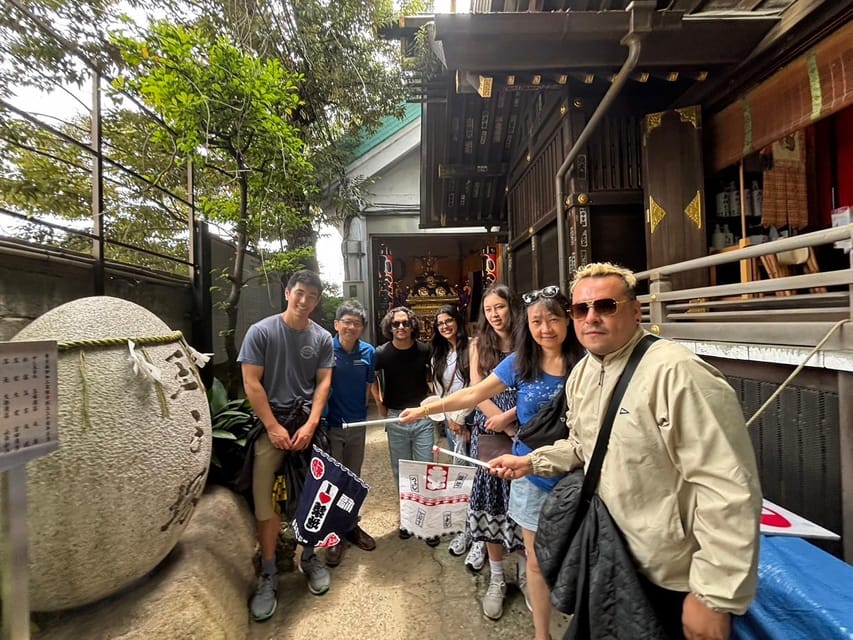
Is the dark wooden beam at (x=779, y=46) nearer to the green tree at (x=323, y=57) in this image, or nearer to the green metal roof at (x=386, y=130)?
the green tree at (x=323, y=57)

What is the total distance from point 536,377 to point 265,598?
239 cm

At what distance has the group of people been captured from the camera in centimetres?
112

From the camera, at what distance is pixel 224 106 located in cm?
317

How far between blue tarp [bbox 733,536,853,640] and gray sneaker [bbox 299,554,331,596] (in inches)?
98.6

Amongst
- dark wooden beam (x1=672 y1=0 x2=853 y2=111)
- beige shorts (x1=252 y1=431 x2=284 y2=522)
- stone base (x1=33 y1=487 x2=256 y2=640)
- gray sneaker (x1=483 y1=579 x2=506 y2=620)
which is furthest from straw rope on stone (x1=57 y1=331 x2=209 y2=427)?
dark wooden beam (x1=672 y1=0 x2=853 y2=111)

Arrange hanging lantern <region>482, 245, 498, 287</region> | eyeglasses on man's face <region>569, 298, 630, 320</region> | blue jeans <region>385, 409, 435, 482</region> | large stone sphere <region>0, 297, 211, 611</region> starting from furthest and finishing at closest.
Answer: hanging lantern <region>482, 245, 498, 287</region>, blue jeans <region>385, 409, 435, 482</region>, large stone sphere <region>0, 297, 211, 611</region>, eyeglasses on man's face <region>569, 298, 630, 320</region>

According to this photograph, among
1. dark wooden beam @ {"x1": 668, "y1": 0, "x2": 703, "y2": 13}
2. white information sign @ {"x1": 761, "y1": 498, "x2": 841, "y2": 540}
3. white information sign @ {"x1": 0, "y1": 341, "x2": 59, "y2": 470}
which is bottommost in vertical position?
white information sign @ {"x1": 761, "y1": 498, "x2": 841, "y2": 540}

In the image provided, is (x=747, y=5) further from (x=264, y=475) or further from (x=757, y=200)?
(x=264, y=475)

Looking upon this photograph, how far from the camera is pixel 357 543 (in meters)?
3.43

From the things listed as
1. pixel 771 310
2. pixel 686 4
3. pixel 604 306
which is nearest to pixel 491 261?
pixel 686 4

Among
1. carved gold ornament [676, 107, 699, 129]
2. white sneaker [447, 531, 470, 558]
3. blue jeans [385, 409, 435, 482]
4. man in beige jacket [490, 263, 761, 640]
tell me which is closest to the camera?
man in beige jacket [490, 263, 761, 640]

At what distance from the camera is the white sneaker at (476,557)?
9.91 ft

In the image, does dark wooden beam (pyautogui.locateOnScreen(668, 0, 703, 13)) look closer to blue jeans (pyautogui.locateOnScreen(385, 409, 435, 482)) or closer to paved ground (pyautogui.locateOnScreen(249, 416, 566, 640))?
blue jeans (pyautogui.locateOnScreen(385, 409, 435, 482))

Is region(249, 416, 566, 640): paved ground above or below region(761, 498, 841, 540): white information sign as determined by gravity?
below
